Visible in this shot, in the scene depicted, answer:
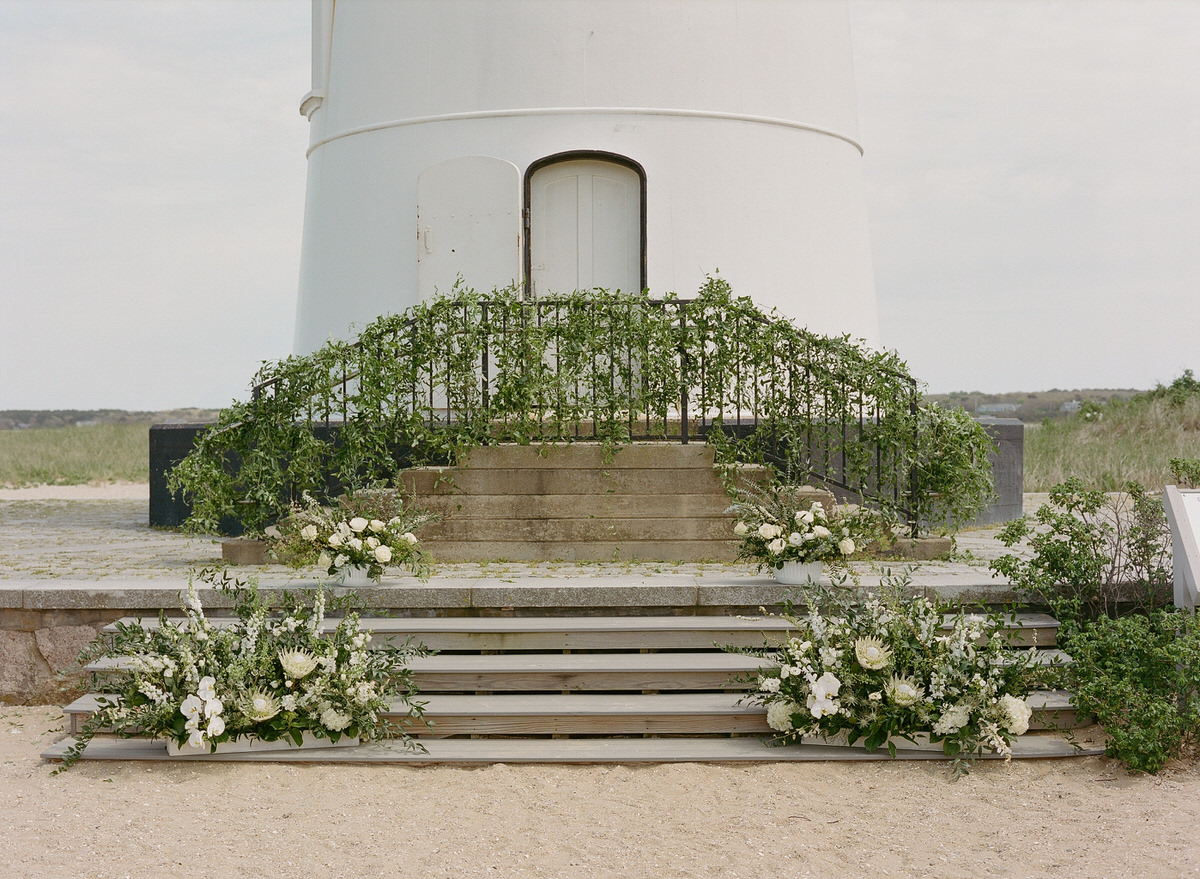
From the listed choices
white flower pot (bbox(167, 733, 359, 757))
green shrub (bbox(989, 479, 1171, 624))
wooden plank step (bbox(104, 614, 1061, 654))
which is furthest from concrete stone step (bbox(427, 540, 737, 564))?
white flower pot (bbox(167, 733, 359, 757))

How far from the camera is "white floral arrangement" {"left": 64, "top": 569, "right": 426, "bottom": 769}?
19.1 feet

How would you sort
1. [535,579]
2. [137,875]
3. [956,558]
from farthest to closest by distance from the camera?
[956,558], [535,579], [137,875]

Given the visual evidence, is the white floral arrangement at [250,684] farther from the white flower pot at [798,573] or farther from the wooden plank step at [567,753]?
the white flower pot at [798,573]

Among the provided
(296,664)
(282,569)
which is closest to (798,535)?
(296,664)

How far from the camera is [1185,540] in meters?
6.45

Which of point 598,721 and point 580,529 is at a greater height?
point 580,529

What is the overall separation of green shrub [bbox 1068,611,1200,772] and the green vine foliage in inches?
102

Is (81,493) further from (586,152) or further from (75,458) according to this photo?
(586,152)

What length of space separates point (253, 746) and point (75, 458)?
75.2 feet

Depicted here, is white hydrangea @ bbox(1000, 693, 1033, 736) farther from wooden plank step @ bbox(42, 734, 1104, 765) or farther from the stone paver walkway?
the stone paver walkway

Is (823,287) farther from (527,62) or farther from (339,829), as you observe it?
(339,829)

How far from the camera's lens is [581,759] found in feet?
19.4

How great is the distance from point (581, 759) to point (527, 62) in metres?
8.06

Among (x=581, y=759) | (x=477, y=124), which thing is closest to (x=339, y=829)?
(x=581, y=759)
